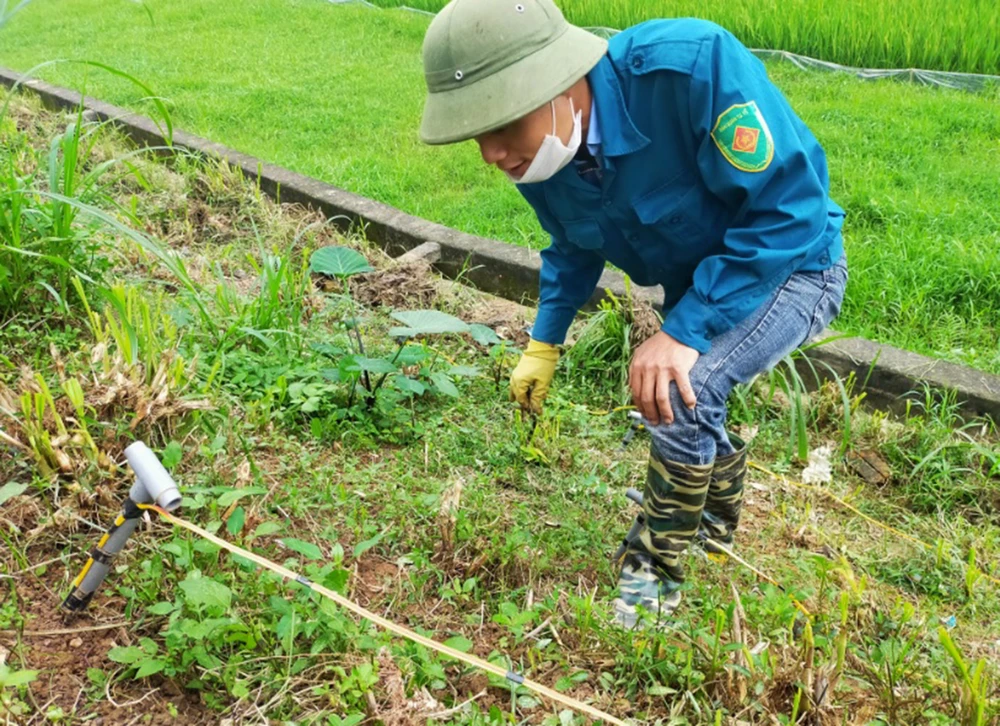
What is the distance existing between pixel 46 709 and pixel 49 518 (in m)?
0.50

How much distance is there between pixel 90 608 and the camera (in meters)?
1.88

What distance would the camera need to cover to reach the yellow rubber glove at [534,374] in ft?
7.83

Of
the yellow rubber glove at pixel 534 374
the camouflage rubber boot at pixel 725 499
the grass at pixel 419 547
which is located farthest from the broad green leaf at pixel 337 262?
the camouflage rubber boot at pixel 725 499

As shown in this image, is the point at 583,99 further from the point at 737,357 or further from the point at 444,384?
the point at 444,384

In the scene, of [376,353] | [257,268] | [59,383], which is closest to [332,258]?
[376,353]

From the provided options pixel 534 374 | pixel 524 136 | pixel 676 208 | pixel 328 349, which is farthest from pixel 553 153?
pixel 328 349

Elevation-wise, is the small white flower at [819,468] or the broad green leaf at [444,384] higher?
the broad green leaf at [444,384]

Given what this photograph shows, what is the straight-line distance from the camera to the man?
→ 1.70 meters

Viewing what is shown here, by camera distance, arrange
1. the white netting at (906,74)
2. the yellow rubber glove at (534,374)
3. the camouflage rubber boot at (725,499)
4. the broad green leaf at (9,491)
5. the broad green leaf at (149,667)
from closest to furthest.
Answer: the broad green leaf at (149,667)
the broad green leaf at (9,491)
the camouflage rubber boot at (725,499)
the yellow rubber glove at (534,374)
the white netting at (906,74)

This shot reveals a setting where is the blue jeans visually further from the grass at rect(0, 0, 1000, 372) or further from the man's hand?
the grass at rect(0, 0, 1000, 372)

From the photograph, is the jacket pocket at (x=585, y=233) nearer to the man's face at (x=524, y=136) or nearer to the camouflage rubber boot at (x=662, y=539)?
the man's face at (x=524, y=136)

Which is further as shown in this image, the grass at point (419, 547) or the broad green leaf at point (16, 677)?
the grass at point (419, 547)

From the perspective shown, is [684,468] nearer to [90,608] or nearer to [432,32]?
[432,32]

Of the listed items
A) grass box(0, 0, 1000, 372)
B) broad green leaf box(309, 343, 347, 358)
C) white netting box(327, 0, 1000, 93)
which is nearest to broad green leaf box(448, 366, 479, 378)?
broad green leaf box(309, 343, 347, 358)
